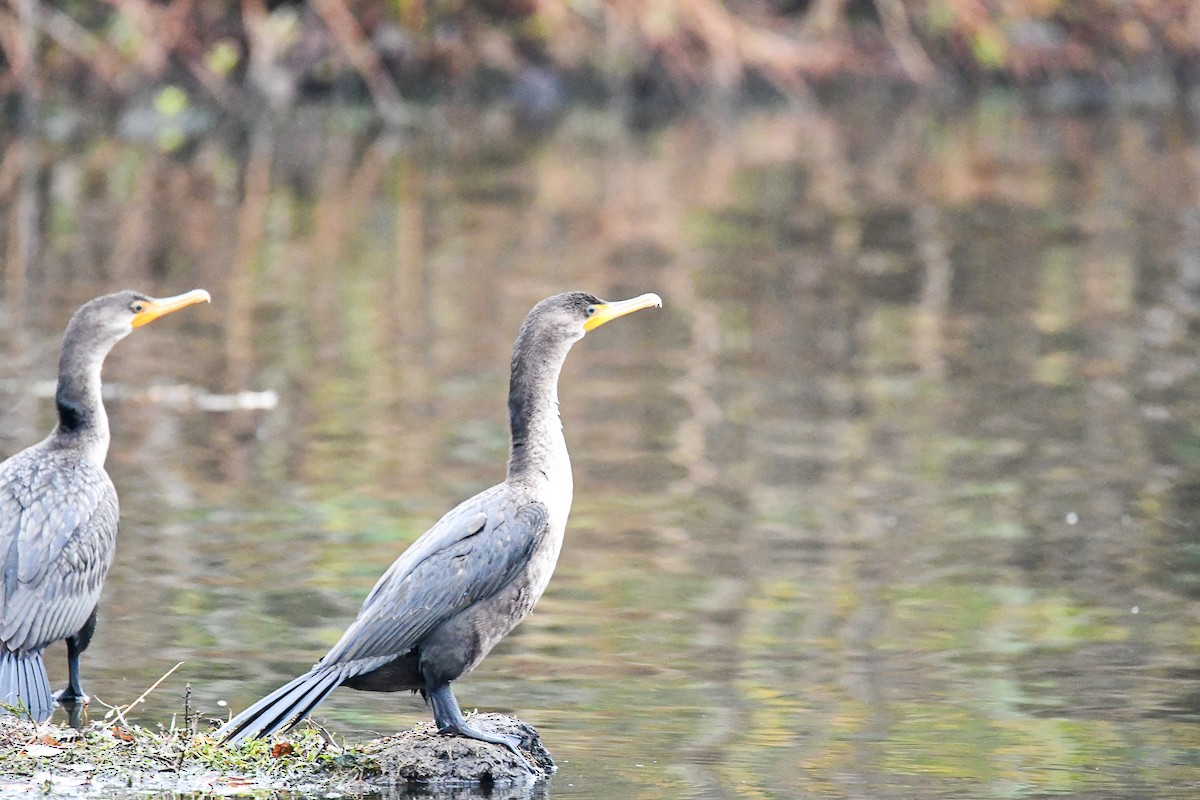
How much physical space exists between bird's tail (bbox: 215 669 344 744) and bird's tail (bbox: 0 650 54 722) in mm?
689

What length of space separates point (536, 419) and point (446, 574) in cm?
56

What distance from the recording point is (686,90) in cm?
2956

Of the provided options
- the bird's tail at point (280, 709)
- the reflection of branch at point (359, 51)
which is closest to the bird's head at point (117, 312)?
the bird's tail at point (280, 709)

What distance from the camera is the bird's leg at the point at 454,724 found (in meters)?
5.51

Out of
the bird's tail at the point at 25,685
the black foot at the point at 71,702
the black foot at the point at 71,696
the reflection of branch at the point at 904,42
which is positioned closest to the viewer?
the bird's tail at the point at 25,685

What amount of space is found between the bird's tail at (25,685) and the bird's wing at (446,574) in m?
0.89

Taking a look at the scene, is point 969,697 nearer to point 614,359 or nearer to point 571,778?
point 571,778

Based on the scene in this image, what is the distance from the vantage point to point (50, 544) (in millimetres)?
6199

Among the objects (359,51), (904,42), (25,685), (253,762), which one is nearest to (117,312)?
(25,685)

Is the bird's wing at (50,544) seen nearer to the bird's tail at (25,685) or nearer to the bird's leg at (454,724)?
the bird's tail at (25,685)

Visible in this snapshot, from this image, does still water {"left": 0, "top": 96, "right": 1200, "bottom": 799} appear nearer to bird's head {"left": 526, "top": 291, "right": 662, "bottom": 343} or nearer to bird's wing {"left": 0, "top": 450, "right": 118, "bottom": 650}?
bird's wing {"left": 0, "top": 450, "right": 118, "bottom": 650}

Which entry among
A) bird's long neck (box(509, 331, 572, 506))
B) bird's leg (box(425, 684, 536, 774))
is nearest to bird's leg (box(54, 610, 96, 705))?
bird's leg (box(425, 684, 536, 774))

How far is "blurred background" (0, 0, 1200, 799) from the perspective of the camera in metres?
6.55

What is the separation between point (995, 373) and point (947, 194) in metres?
8.63
